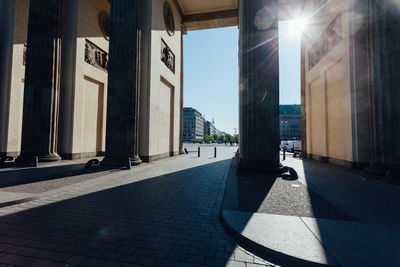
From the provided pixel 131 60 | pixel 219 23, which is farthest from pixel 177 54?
pixel 131 60

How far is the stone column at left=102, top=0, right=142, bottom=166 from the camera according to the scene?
1138 centimetres

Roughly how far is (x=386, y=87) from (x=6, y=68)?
2470 cm

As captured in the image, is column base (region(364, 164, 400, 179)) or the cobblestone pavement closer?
the cobblestone pavement

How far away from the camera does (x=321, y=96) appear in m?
14.4

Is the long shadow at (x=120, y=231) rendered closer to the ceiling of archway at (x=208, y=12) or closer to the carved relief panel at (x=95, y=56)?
the carved relief panel at (x=95, y=56)

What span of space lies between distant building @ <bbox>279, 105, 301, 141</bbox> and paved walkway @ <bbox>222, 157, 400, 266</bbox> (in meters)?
95.5

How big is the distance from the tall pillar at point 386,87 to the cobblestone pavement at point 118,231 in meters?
8.45

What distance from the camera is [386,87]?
27.3 ft

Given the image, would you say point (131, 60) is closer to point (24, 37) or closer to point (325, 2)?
point (24, 37)

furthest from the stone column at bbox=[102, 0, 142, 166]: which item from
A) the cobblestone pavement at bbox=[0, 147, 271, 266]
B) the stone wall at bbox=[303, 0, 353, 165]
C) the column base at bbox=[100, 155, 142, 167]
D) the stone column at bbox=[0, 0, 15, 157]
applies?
the stone wall at bbox=[303, 0, 353, 165]

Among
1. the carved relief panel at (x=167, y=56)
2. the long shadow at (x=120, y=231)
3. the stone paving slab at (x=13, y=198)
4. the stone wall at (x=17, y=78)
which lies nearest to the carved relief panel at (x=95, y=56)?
the stone wall at (x=17, y=78)

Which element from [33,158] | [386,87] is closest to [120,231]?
[386,87]

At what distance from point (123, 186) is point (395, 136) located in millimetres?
11781

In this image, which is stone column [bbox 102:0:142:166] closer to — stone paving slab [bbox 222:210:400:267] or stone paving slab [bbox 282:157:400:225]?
stone paving slab [bbox 222:210:400:267]
